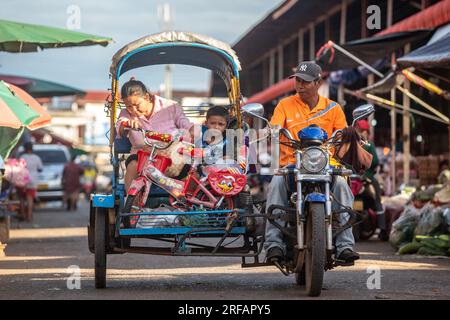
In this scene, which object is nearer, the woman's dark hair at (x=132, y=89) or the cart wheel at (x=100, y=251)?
the cart wheel at (x=100, y=251)

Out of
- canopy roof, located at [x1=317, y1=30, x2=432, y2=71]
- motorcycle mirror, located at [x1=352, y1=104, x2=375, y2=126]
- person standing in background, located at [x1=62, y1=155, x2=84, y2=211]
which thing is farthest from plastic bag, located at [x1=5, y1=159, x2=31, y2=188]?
motorcycle mirror, located at [x1=352, y1=104, x2=375, y2=126]

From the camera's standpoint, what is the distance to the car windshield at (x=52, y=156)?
3616cm

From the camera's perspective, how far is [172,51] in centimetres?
1100

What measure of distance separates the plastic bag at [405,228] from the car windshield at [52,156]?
22582mm

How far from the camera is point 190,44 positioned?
33.8 ft

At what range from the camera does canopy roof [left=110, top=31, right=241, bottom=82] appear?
33.6 ft

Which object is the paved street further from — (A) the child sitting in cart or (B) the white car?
(B) the white car

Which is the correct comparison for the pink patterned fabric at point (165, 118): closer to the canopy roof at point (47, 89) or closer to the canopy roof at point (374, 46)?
the canopy roof at point (374, 46)

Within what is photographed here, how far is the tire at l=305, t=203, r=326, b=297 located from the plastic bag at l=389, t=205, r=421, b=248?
623 centimetres

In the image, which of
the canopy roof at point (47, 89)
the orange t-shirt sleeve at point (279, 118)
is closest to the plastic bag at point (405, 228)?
the orange t-shirt sleeve at point (279, 118)

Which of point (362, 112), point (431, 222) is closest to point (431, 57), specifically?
point (431, 222)

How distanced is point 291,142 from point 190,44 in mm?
1885

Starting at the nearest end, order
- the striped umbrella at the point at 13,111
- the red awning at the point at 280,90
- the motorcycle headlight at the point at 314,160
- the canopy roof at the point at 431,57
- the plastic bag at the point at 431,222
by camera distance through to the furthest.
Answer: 1. the motorcycle headlight at the point at 314,160
2. the canopy roof at the point at 431,57
3. the plastic bag at the point at 431,222
4. the striped umbrella at the point at 13,111
5. the red awning at the point at 280,90
